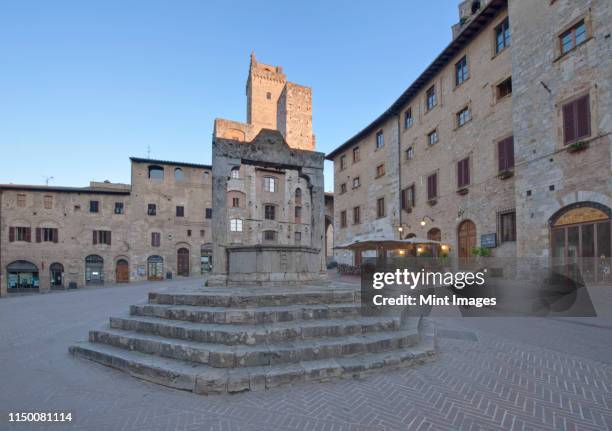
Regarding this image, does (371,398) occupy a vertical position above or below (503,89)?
below

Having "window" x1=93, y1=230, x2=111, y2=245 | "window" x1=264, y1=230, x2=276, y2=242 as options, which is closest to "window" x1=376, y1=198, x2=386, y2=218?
"window" x1=264, y1=230, x2=276, y2=242

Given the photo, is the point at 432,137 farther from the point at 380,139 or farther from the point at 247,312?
the point at 247,312

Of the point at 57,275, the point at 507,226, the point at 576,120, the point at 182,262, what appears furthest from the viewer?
the point at 182,262

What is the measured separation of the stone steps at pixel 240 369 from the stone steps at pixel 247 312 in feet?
2.96

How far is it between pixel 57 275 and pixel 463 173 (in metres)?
34.5

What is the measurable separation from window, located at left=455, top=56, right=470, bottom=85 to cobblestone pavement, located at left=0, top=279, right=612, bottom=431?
1568 centimetres

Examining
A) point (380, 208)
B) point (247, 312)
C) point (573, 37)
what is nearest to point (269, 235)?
point (380, 208)

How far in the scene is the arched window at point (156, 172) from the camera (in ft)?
99.7

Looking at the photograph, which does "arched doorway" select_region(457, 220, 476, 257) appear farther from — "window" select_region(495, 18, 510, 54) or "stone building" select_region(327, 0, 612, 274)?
"window" select_region(495, 18, 510, 54)

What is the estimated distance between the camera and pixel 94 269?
29219 millimetres

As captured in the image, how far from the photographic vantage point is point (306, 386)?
13.8 ft

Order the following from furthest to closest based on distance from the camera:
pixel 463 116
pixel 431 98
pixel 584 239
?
pixel 431 98 < pixel 463 116 < pixel 584 239

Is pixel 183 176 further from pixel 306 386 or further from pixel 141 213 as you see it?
pixel 306 386

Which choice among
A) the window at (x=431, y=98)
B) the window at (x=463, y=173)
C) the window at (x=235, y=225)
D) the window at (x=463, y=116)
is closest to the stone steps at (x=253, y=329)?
the window at (x=463, y=173)
